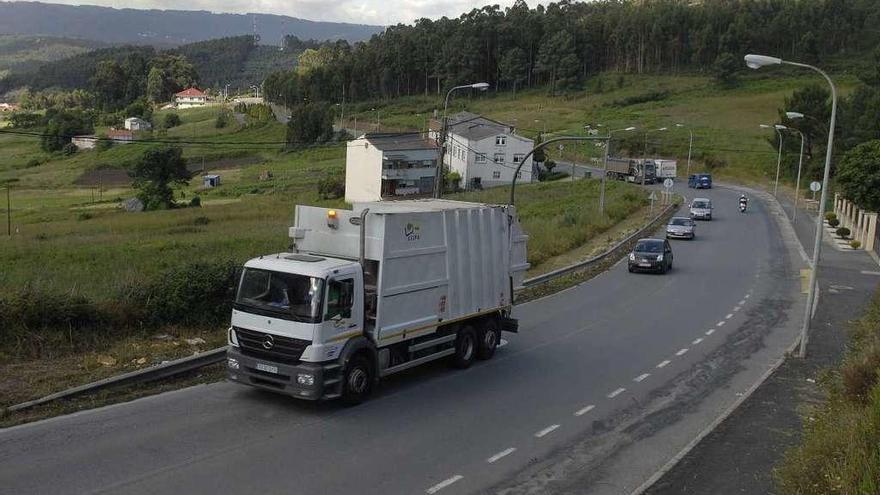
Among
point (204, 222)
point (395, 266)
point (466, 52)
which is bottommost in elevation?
point (204, 222)

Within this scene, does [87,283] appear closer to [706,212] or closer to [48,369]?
[48,369]

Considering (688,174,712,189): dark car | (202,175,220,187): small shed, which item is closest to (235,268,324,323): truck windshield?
(202,175,220,187): small shed

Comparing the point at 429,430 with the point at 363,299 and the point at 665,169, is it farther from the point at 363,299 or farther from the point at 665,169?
the point at 665,169

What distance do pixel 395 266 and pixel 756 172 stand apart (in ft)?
283

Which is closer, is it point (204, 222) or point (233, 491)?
point (233, 491)

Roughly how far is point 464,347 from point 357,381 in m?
3.47

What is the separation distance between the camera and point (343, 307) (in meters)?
12.4

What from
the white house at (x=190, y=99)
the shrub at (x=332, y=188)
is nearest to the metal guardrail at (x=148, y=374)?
the shrub at (x=332, y=188)

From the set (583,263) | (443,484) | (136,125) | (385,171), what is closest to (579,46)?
(136,125)

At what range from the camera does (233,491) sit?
9055 millimetres

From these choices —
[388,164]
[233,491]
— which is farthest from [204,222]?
[233,491]

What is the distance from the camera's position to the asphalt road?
9.57 metres

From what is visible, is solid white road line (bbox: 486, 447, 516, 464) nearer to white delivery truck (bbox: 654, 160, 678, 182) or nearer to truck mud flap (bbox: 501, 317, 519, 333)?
truck mud flap (bbox: 501, 317, 519, 333)

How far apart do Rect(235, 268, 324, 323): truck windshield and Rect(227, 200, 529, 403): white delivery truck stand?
0.05ft
